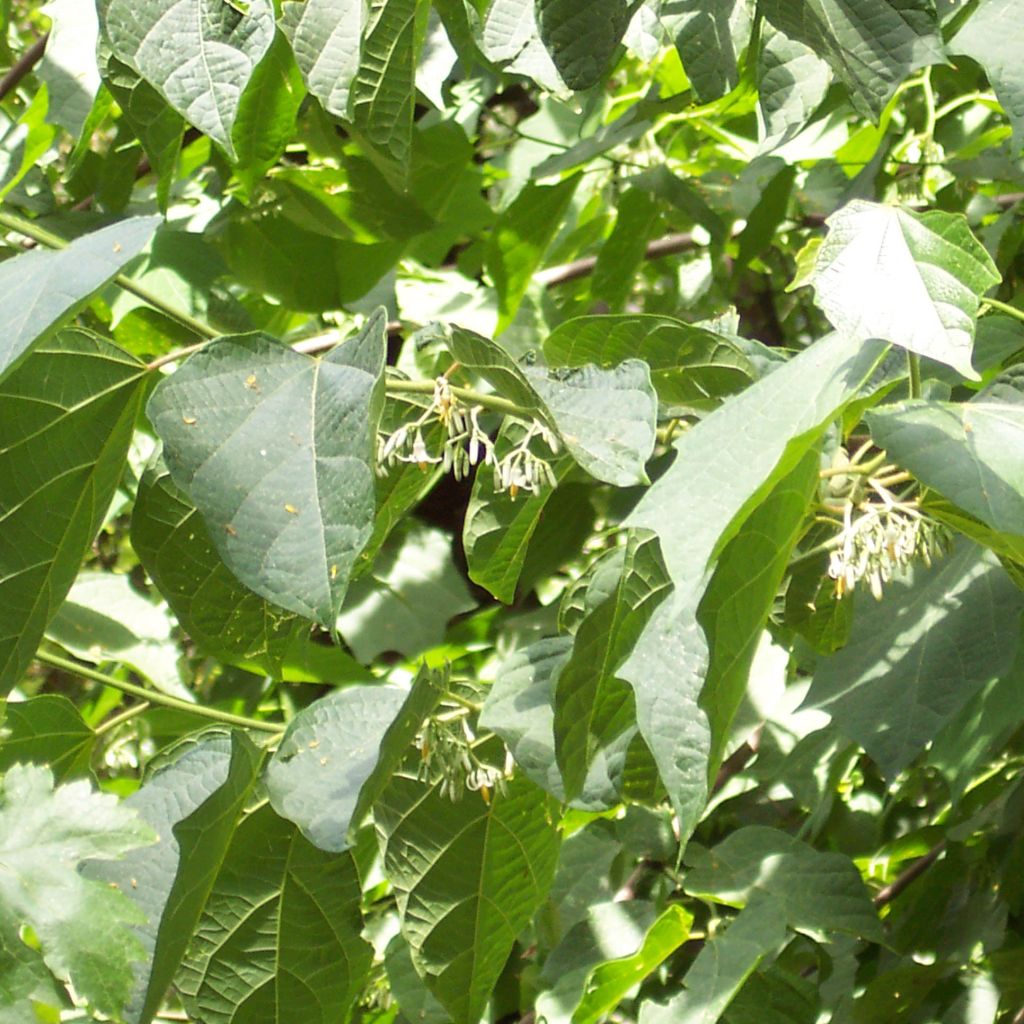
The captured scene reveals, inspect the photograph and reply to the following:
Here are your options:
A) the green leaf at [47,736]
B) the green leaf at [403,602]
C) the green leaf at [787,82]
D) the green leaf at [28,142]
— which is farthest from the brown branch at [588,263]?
the green leaf at [47,736]

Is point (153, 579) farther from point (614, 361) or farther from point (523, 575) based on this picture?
point (523, 575)

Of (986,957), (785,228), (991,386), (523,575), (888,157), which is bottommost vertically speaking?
(986,957)

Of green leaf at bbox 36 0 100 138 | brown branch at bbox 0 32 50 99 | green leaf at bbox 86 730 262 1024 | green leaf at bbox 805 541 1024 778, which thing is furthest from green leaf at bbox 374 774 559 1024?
brown branch at bbox 0 32 50 99

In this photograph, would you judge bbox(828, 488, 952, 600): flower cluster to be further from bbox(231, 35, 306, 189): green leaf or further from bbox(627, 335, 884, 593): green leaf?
bbox(231, 35, 306, 189): green leaf

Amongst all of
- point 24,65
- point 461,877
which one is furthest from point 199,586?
point 24,65

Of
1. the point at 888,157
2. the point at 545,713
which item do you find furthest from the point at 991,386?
the point at 888,157

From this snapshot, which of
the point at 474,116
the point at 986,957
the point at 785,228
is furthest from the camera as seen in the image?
the point at 785,228

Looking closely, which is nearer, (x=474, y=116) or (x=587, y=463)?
(x=587, y=463)
